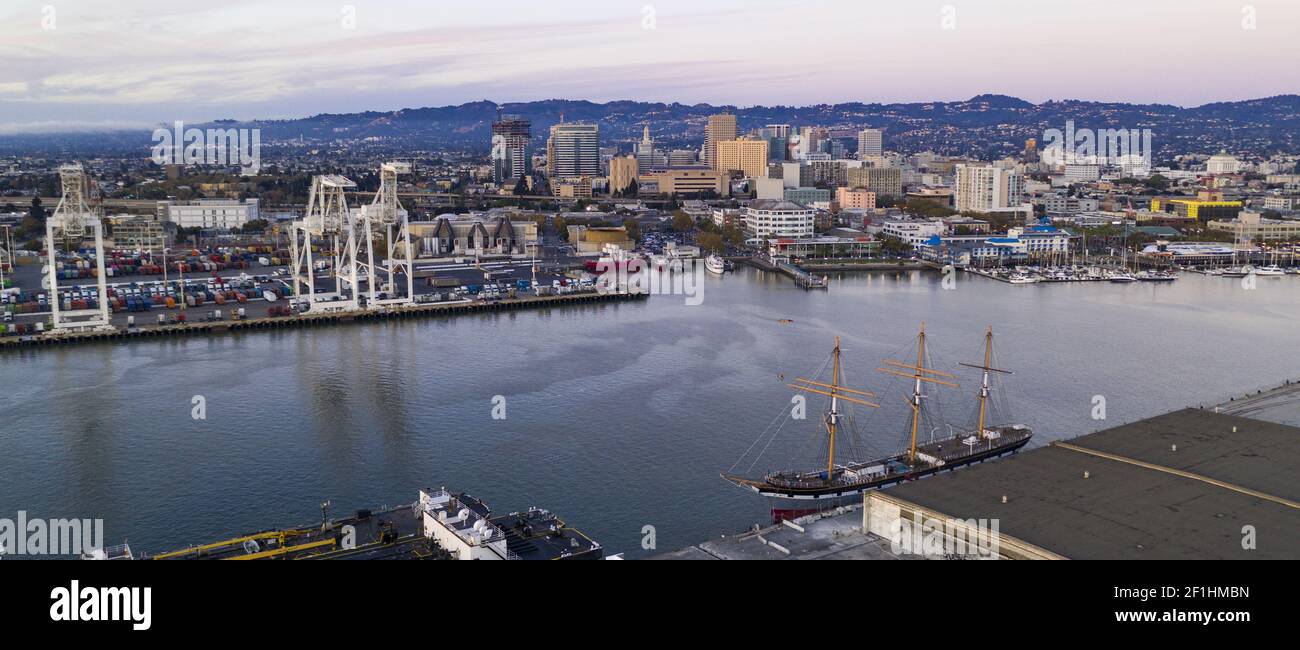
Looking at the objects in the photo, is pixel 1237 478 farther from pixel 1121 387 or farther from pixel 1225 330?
pixel 1225 330

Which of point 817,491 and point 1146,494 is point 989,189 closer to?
point 817,491

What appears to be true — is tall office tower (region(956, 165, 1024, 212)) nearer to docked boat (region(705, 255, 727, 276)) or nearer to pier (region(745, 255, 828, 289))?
pier (region(745, 255, 828, 289))

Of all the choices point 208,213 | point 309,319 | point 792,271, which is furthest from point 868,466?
point 208,213

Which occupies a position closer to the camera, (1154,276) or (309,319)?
(309,319)

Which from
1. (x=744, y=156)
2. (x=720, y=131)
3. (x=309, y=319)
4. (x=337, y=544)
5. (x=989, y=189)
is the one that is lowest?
(x=337, y=544)

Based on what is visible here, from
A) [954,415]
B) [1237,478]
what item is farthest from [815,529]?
[954,415]

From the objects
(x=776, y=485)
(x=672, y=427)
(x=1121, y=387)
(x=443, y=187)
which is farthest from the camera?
(x=443, y=187)
